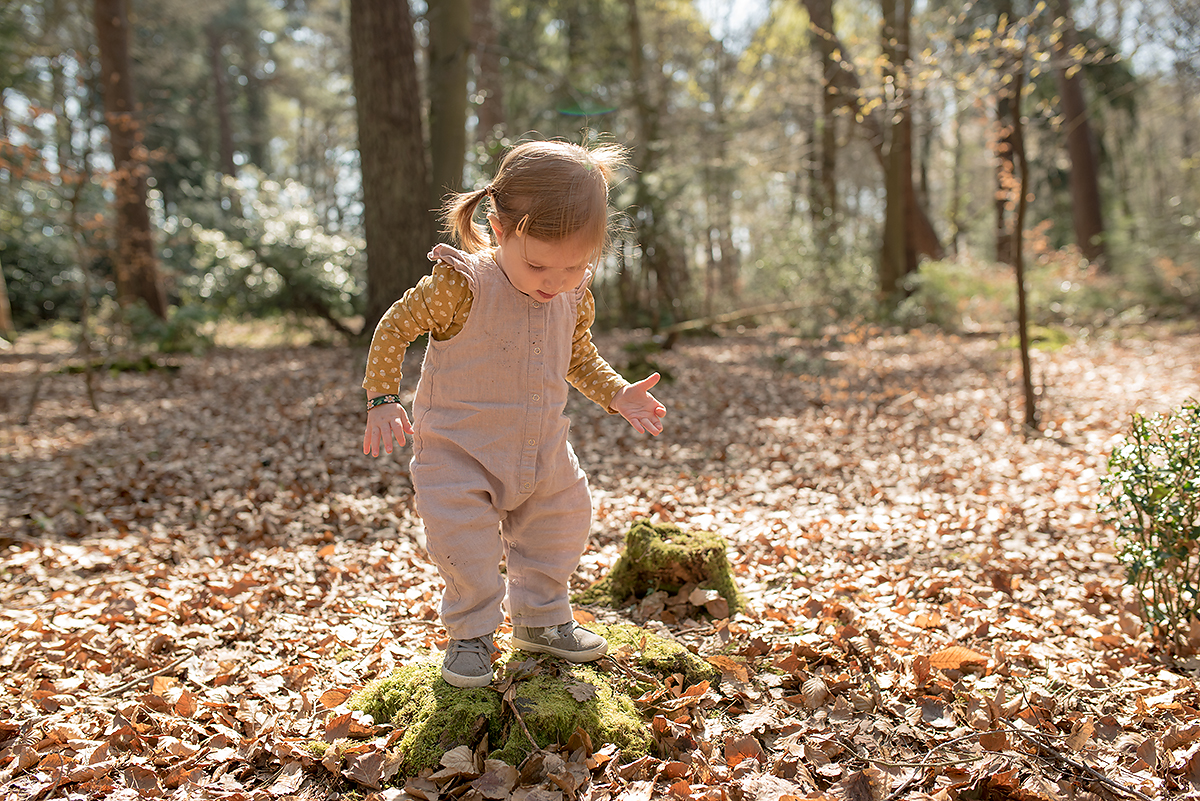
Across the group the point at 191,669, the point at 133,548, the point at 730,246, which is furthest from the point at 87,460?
the point at 730,246

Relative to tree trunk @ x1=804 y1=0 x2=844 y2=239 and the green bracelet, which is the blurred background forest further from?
the green bracelet

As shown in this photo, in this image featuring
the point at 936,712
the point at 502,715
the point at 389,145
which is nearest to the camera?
the point at 502,715

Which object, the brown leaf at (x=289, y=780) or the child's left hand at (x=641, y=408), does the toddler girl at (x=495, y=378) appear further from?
the brown leaf at (x=289, y=780)

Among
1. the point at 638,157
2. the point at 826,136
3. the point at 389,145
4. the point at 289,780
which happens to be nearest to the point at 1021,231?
the point at 389,145

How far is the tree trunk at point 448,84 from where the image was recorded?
8.60 meters

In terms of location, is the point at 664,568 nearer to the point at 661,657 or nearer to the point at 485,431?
the point at 661,657

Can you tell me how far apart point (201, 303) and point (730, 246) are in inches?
594

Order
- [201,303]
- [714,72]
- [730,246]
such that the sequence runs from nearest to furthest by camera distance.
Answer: [201,303], [714,72], [730,246]

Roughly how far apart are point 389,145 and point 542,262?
242 inches

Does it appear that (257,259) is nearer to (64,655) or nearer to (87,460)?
(87,460)

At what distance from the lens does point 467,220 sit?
6.97 feet

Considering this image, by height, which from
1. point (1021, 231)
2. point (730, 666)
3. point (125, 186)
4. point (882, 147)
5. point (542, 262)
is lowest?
point (730, 666)

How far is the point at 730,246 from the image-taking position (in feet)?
76.5

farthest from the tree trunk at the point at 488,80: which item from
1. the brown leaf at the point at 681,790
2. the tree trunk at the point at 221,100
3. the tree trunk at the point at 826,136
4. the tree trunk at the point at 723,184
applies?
the tree trunk at the point at 221,100
